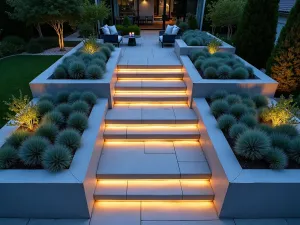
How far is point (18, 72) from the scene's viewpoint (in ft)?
25.1

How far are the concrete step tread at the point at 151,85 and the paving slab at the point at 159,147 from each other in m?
1.80

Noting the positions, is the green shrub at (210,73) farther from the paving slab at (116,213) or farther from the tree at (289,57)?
the paving slab at (116,213)

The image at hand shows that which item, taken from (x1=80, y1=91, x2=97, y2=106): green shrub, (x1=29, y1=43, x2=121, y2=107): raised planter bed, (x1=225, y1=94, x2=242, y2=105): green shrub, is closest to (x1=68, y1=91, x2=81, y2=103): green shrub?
(x1=80, y1=91, x2=97, y2=106): green shrub

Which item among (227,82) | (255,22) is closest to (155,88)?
(227,82)

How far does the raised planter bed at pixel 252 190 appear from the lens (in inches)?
106

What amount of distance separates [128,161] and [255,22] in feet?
21.1

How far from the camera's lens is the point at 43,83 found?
4.70 m

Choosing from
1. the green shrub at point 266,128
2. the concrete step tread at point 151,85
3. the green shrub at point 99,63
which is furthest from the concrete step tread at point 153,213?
the green shrub at point 99,63

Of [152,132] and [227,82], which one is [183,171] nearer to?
[152,132]

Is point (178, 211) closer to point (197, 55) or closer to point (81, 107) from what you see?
point (81, 107)

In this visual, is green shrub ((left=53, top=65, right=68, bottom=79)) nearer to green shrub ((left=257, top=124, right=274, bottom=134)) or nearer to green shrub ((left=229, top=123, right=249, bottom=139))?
green shrub ((left=229, top=123, right=249, bottom=139))

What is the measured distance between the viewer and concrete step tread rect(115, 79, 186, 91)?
218 inches

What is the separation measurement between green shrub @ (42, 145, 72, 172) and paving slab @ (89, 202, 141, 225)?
795mm

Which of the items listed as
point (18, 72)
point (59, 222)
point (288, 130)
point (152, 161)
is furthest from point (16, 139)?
point (18, 72)
